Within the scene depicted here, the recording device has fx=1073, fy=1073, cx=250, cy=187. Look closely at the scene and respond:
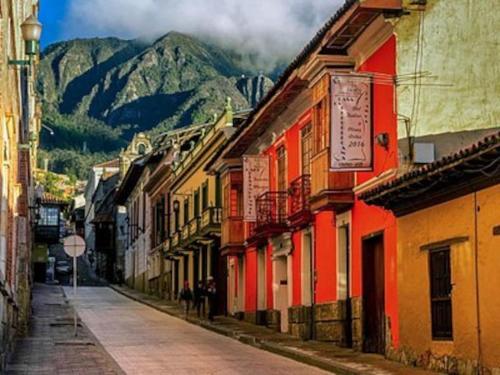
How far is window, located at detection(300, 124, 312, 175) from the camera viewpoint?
26889mm

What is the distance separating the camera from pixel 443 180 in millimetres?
17125

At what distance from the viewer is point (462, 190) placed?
17047 mm

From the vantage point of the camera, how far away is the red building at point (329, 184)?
68.3 feet

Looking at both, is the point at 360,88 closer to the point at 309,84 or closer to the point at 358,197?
the point at 358,197

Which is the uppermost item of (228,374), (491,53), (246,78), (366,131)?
(246,78)

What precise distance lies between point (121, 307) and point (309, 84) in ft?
74.6

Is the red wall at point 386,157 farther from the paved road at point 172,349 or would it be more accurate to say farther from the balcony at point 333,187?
the paved road at point 172,349

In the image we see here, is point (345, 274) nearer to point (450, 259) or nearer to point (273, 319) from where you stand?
point (450, 259)

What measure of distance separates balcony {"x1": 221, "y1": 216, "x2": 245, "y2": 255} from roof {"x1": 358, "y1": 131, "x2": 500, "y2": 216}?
51.8ft

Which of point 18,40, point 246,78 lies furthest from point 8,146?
point 246,78

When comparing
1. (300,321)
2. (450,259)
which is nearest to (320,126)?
(300,321)

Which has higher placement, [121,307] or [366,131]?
[366,131]

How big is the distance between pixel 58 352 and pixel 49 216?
52.1 meters

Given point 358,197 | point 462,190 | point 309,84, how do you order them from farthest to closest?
point 309,84 < point 358,197 < point 462,190
